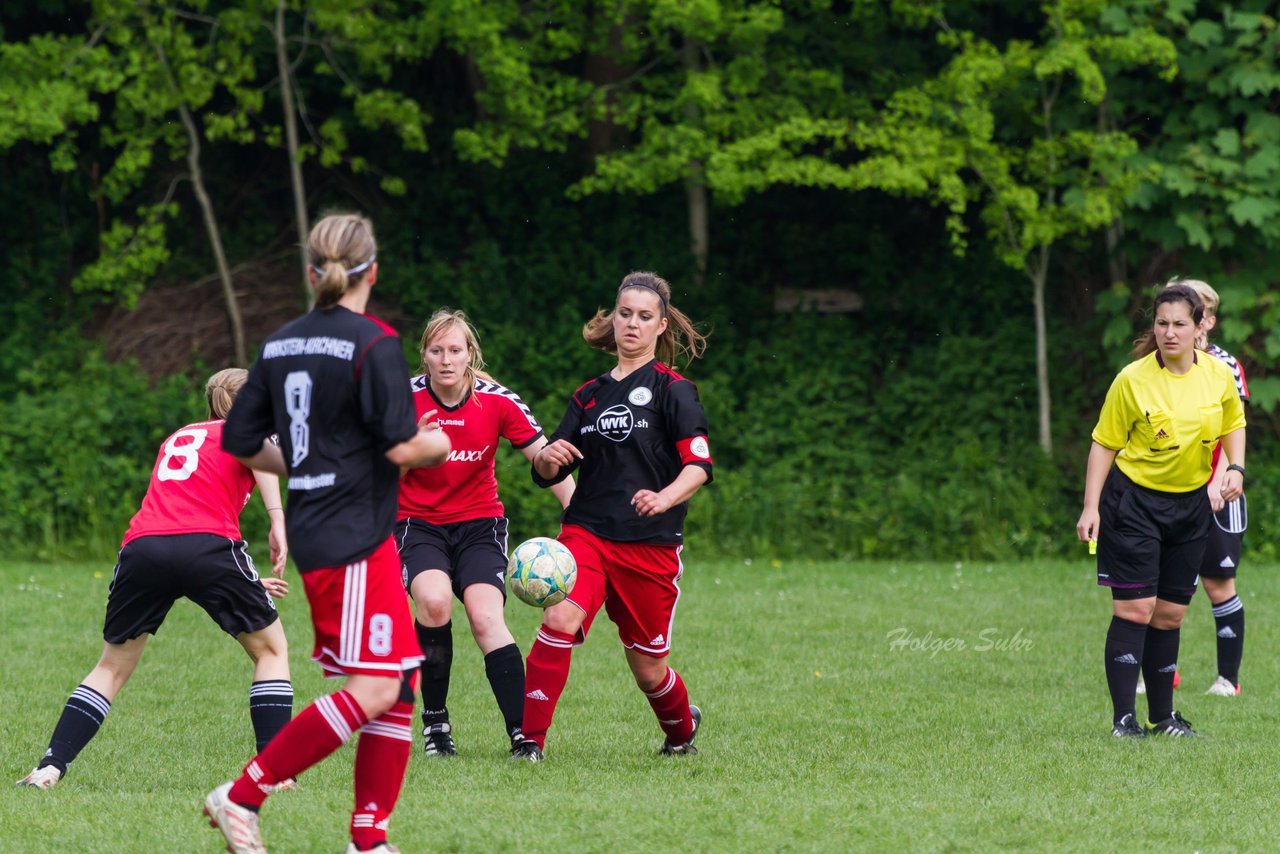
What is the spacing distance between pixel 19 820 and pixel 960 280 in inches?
540

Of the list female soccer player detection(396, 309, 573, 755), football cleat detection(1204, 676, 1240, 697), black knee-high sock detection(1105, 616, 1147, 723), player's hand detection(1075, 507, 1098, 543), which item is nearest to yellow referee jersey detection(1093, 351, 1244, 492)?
player's hand detection(1075, 507, 1098, 543)

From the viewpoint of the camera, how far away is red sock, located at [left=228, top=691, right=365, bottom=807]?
15.1 feet

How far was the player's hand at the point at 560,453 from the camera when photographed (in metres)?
6.34

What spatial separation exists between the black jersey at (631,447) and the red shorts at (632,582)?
0.17 feet

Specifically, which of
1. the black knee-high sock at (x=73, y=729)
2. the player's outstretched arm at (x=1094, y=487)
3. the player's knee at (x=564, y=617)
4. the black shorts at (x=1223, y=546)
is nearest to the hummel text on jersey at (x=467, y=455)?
the player's knee at (x=564, y=617)

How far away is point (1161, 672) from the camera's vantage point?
7.30m

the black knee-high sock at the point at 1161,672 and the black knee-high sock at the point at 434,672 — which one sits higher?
the black knee-high sock at the point at 434,672

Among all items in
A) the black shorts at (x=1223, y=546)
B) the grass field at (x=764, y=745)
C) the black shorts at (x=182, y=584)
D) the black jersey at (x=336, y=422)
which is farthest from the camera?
the black shorts at (x=1223, y=546)

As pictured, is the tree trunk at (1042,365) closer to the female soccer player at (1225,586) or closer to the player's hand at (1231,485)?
the female soccer player at (1225,586)

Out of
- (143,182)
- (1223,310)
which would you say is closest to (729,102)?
(1223,310)

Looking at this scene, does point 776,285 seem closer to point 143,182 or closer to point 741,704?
point 143,182

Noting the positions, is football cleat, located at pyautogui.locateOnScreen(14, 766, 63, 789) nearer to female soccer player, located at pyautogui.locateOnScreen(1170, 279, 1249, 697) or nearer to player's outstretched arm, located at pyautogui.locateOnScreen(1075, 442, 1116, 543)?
player's outstretched arm, located at pyautogui.locateOnScreen(1075, 442, 1116, 543)

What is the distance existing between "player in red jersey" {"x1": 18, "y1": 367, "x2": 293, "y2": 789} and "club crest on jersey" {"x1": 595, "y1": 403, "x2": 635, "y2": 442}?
1.39 metres

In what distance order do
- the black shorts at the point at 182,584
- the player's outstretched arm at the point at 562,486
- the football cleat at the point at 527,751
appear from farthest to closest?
the player's outstretched arm at the point at 562,486 < the football cleat at the point at 527,751 < the black shorts at the point at 182,584
